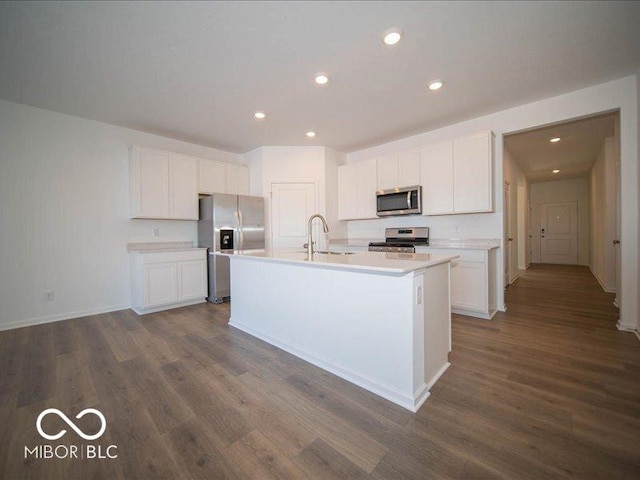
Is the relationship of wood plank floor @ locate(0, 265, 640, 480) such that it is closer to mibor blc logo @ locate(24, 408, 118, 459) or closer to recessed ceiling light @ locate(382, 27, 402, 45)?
mibor blc logo @ locate(24, 408, 118, 459)

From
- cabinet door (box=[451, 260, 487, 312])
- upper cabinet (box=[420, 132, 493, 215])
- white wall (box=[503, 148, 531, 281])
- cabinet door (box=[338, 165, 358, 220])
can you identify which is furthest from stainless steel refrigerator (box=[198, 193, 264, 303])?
white wall (box=[503, 148, 531, 281])

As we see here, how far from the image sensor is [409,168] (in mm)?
4277

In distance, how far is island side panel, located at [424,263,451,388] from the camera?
5.95ft

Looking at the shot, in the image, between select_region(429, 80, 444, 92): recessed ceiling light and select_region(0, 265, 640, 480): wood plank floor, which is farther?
select_region(429, 80, 444, 92): recessed ceiling light

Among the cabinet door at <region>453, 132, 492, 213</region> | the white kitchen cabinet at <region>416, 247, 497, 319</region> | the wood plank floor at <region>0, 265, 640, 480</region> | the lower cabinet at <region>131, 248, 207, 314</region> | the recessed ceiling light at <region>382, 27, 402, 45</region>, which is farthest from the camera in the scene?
the lower cabinet at <region>131, 248, 207, 314</region>

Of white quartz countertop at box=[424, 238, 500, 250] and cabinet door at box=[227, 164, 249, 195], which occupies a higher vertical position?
cabinet door at box=[227, 164, 249, 195]

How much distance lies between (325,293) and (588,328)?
120 inches

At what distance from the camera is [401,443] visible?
138 centimetres

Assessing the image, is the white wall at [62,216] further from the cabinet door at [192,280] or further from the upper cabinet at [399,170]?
the upper cabinet at [399,170]

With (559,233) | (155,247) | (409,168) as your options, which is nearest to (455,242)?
(409,168)

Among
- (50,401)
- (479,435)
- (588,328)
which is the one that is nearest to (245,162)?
(50,401)

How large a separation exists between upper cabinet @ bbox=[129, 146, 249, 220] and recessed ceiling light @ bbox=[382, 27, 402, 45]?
3417 millimetres

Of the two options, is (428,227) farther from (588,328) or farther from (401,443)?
(401,443)

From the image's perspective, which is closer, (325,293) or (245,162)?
(325,293)
